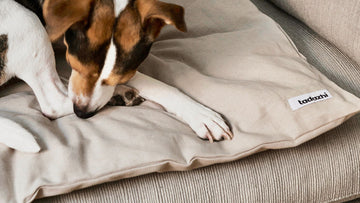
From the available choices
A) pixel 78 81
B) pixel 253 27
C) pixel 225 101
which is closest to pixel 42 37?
pixel 78 81

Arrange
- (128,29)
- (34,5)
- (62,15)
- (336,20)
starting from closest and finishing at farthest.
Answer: (62,15), (128,29), (34,5), (336,20)

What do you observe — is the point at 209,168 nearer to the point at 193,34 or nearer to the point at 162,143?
the point at 162,143

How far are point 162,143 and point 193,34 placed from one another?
80 centimetres

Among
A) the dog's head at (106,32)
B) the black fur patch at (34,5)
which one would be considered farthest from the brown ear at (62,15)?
the black fur patch at (34,5)

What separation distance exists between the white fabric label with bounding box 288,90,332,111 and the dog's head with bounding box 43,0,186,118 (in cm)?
51

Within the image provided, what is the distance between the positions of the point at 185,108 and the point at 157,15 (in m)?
0.39

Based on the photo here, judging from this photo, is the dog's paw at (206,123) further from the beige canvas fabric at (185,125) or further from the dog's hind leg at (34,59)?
the dog's hind leg at (34,59)

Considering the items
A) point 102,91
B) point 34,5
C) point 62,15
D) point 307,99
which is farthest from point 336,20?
point 34,5

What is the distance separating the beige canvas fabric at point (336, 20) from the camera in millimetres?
1946

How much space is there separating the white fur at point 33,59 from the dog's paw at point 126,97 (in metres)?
0.18

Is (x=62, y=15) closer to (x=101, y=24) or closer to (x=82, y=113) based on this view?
(x=101, y=24)

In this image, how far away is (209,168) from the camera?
1636mm

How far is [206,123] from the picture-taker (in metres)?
1.69

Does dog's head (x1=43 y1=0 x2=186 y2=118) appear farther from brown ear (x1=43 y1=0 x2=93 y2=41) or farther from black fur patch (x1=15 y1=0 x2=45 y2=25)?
black fur patch (x1=15 y1=0 x2=45 y2=25)
